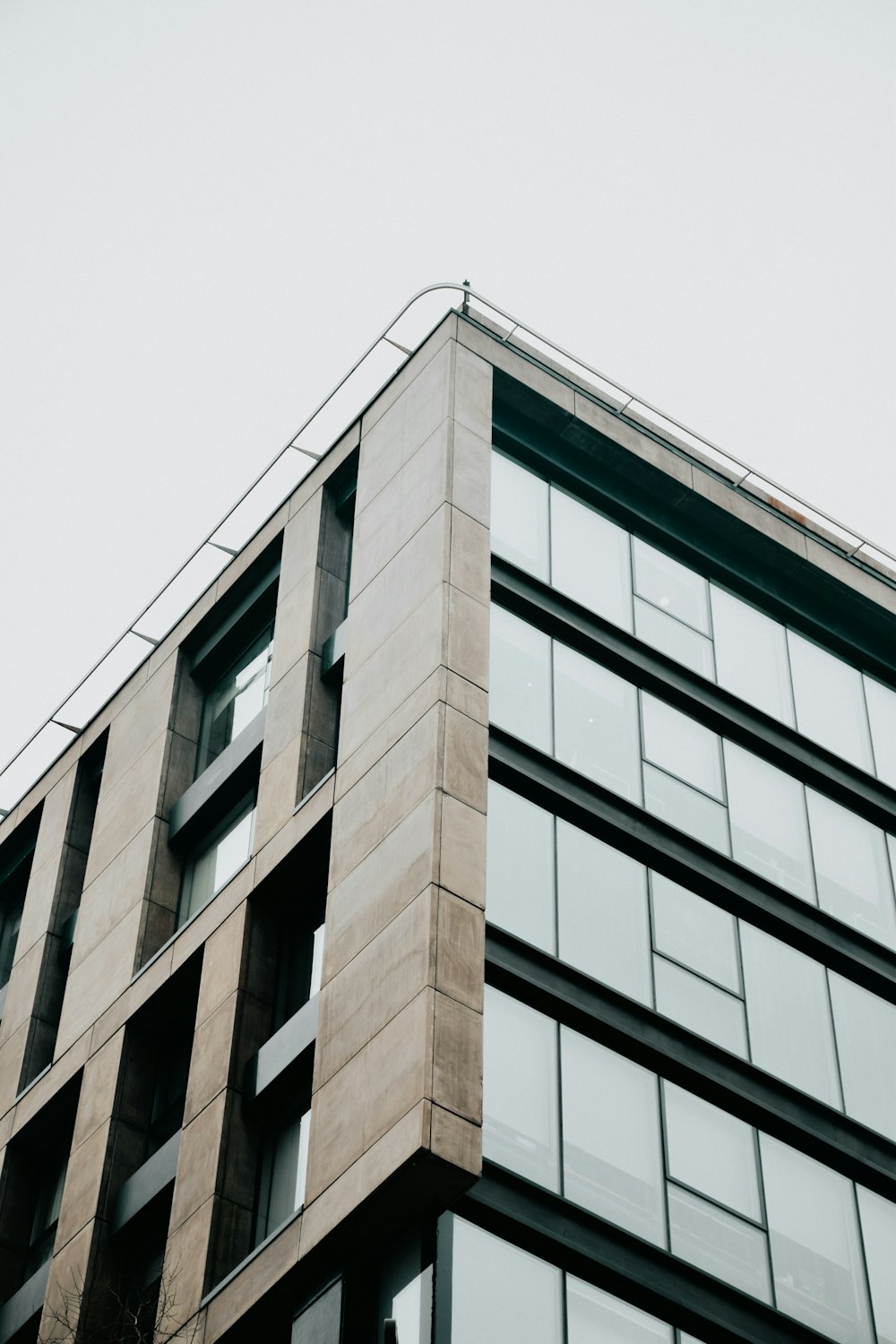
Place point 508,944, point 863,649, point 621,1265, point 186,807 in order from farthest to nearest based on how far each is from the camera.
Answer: point 863,649
point 186,807
point 508,944
point 621,1265

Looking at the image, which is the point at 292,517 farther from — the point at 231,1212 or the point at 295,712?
the point at 231,1212

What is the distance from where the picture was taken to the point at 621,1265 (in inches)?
969

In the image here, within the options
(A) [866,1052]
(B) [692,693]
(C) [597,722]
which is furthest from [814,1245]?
(B) [692,693]

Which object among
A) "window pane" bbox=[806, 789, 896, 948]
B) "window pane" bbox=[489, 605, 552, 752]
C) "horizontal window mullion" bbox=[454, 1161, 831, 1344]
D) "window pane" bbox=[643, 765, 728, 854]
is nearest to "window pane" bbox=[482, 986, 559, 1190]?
"horizontal window mullion" bbox=[454, 1161, 831, 1344]

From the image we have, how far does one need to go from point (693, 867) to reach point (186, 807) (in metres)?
10.2

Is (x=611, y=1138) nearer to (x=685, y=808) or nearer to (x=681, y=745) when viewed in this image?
(x=685, y=808)

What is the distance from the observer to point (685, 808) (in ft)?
102

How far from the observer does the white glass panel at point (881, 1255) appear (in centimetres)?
2706

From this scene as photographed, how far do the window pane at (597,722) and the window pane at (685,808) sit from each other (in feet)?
1.15

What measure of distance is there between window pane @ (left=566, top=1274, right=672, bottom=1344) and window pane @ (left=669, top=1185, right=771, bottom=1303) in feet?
4.08

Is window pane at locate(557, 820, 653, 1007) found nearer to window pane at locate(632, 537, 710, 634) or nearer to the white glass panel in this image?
the white glass panel

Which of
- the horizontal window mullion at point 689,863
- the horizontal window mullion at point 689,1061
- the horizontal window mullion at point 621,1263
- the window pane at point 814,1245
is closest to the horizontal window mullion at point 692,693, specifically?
the horizontal window mullion at point 689,863

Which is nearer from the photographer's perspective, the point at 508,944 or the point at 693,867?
the point at 508,944

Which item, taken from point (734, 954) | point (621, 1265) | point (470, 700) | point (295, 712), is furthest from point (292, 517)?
point (621, 1265)
